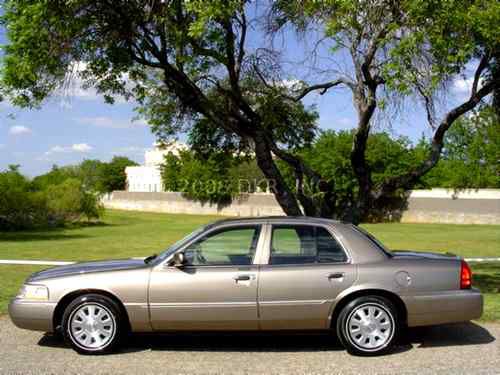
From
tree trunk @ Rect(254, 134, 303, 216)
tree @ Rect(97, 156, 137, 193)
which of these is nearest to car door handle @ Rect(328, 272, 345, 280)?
tree trunk @ Rect(254, 134, 303, 216)

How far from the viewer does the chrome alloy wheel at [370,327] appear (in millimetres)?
6840

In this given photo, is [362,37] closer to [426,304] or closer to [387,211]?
[426,304]

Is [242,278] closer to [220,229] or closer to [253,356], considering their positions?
[220,229]

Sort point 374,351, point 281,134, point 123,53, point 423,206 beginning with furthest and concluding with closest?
1. point 423,206
2. point 281,134
3. point 123,53
4. point 374,351

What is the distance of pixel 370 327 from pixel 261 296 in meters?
1.19

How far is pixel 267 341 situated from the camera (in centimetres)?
758

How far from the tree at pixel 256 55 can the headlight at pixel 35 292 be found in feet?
14.8

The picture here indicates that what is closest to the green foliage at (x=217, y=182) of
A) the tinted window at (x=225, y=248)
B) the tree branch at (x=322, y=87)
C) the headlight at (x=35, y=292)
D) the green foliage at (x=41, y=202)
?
the green foliage at (x=41, y=202)

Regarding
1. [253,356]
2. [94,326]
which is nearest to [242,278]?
[253,356]

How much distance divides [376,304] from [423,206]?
1562 inches

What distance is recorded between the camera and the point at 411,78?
991 centimetres

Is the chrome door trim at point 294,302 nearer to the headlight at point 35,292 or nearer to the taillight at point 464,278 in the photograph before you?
the taillight at point 464,278

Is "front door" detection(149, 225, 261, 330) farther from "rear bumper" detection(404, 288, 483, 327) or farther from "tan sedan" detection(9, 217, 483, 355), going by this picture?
"rear bumper" detection(404, 288, 483, 327)

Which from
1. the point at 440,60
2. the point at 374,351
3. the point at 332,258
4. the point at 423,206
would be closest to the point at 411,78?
the point at 440,60
